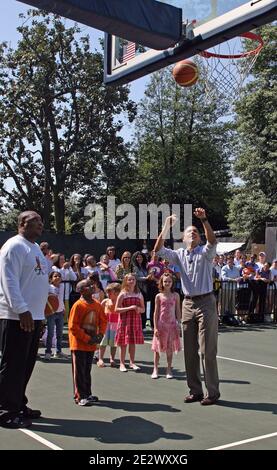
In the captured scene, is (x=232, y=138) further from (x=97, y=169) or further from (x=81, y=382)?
(x=81, y=382)

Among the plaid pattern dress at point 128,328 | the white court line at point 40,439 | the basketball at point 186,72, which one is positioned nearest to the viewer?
the white court line at point 40,439

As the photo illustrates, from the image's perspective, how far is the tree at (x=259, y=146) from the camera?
31.4 meters

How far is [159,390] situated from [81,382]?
4.23ft

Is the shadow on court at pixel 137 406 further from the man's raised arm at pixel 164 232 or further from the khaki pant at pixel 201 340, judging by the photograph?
the man's raised arm at pixel 164 232

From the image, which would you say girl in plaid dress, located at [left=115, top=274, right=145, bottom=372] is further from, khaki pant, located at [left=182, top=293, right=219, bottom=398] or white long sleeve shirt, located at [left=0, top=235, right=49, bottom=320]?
white long sleeve shirt, located at [left=0, top=235, right=49, bottom=320]

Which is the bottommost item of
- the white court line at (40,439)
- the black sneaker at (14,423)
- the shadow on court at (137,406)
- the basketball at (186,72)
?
the shadow on court at (137,406)

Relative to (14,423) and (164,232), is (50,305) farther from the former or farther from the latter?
(14,423)

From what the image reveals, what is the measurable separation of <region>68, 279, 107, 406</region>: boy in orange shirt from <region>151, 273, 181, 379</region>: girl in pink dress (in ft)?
5.51

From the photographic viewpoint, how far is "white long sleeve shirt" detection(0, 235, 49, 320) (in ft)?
17.9

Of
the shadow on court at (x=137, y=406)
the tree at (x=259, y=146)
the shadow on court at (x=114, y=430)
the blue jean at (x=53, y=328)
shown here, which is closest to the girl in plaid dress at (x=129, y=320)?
the blue jean at (x=53, y=328)

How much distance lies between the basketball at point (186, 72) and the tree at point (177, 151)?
32.0 metres

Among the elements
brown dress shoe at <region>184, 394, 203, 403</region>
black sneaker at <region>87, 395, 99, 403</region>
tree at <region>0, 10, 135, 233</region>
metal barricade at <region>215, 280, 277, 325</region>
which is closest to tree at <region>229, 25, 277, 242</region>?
tree at <region>0, 10, 135, 233</region>

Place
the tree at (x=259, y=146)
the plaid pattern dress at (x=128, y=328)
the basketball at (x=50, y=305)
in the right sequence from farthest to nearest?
the tree at (x=259, y=146) → the plaid pattern dress at (x=128, y=328) → the basketball at (x=50, y=305)

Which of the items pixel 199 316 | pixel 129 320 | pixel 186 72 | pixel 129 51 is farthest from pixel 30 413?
pixel 186 72
